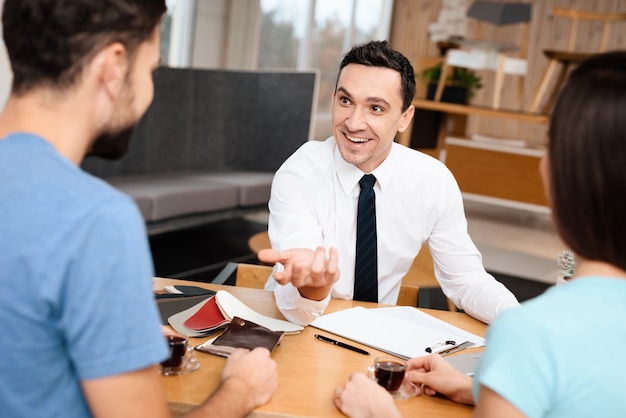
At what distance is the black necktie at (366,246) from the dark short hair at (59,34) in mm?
1438

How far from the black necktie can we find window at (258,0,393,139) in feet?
20.1

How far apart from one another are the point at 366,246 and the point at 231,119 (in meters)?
4.17

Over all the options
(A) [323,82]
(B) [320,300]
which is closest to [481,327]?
(B) [320,300]

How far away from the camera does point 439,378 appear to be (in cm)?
144

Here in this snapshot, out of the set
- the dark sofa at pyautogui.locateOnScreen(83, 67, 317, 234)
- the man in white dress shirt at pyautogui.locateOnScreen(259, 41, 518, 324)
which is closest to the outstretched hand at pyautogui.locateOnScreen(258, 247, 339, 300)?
the man in white dress shirt at pyautogui.locateOnScreen(259, 41, 518, 324)

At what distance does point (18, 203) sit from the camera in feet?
2.86

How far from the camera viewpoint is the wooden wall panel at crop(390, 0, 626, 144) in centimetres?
1020

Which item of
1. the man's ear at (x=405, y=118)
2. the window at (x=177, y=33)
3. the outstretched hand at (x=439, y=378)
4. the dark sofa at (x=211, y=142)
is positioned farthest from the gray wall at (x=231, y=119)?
the outstretched hand at (x=439, y=378)

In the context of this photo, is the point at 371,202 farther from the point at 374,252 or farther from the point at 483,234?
the point at 483,234

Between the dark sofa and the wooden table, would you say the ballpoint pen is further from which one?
the dark sofa

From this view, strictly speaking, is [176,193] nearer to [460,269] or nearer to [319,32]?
[460,269]

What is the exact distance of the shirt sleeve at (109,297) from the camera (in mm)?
852

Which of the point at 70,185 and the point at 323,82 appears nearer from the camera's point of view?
the point at 70,185

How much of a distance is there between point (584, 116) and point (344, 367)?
0.81 metres
